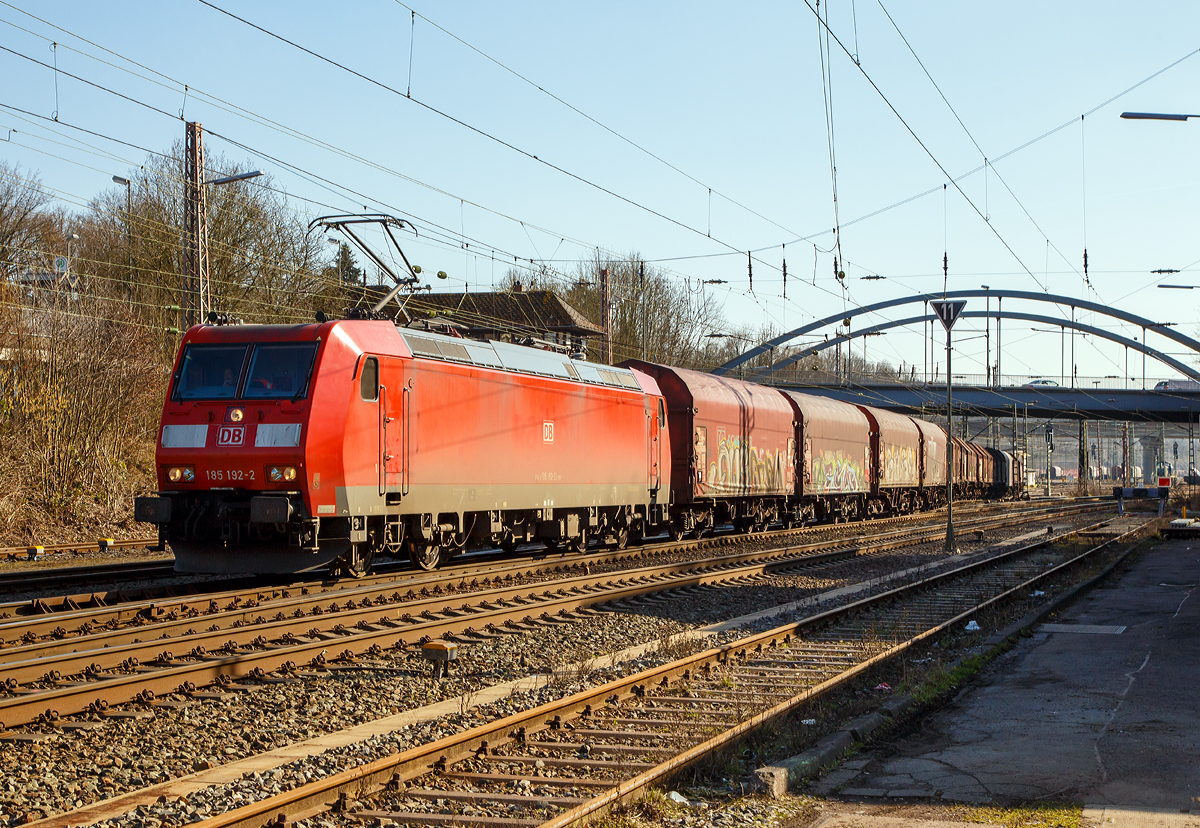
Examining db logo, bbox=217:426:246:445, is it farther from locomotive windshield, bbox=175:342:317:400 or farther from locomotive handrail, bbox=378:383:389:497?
locomotive handrail, bbox=378:383:389:497

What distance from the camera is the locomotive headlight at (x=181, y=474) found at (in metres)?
14.0

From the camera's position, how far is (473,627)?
12312 millimetres

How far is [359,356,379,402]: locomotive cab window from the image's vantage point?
46.9 ft

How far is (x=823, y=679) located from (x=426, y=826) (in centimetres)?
497

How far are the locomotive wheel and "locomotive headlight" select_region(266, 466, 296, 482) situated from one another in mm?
3681

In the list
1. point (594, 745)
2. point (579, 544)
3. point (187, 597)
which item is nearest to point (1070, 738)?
point (594, 745)

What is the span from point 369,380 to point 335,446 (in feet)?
3.57

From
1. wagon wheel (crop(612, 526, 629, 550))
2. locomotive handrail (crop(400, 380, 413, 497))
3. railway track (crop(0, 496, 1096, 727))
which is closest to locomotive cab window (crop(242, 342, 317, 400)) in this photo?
locomotive handrail (crop(400, 380, 413, 497))

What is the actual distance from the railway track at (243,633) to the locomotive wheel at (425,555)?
1.16 m

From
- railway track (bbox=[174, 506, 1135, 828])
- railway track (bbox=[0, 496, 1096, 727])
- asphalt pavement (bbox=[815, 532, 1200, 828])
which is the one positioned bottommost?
asphalt pavement (bbox=[815, 532, 1200, 828])

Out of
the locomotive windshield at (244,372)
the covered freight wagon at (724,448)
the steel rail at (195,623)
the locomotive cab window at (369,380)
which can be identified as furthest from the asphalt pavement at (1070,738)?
the covered freight wagon at (724,448)

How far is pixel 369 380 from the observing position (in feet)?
47.2

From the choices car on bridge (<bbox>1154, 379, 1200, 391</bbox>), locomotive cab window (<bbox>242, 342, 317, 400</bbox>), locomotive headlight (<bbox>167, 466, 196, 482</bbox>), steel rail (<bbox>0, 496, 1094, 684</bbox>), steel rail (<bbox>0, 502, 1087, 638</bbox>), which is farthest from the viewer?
car on bridge (<bbox>1154, 379, 1200, 391</bbox>)

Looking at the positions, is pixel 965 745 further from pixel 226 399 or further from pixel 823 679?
pixel 226 399
